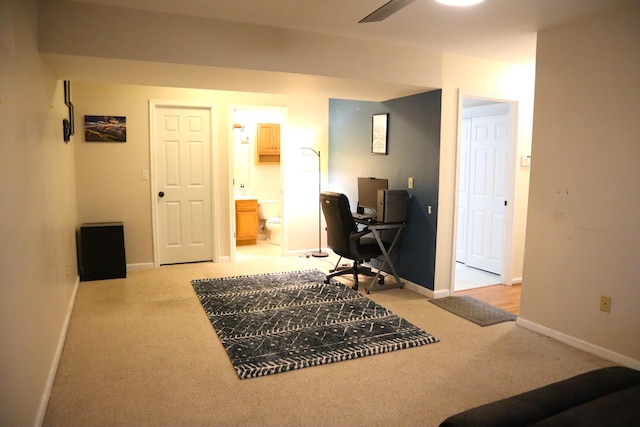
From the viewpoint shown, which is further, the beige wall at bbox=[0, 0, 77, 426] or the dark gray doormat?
the dark gray doormat

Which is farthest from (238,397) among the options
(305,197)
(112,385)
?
(305,197)

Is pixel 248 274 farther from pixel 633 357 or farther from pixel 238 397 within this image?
pixel 633 357

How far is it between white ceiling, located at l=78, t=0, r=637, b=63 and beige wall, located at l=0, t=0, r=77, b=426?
2.89ft

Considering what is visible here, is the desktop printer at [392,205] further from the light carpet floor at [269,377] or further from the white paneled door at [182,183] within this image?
the white paneled door at [182,183]

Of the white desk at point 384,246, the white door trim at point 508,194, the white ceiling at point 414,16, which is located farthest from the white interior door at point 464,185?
the white ceiling at point 414,16

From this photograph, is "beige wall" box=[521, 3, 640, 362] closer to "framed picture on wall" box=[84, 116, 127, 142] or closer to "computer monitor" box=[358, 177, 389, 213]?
"computer monitor" box=[358, 177, 389, 213]

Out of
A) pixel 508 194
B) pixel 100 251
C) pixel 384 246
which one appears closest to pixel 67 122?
pixel 100 251

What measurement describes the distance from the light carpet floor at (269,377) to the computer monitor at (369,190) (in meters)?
1.59

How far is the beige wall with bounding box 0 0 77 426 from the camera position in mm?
1788

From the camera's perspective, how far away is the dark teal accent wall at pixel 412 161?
14.4ft

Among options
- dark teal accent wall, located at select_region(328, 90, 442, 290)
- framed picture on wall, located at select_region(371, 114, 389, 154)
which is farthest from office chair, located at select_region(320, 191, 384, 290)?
framed picture on wall, located at select_region(371, 114, 389, 154)

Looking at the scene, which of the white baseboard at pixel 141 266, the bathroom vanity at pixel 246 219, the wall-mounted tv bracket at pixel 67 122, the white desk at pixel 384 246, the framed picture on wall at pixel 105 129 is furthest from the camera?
the bathroom vanity at pixel 246 219

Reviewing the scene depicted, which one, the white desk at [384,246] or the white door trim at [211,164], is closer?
the white desk at [384,246]

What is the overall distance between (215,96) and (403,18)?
3.03m
